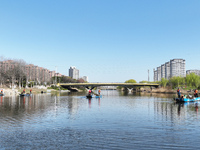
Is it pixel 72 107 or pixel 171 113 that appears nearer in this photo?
pixel 171 113

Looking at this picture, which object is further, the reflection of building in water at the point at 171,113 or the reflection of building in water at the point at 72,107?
the reflection of building in water at the point at 72,107

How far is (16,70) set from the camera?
116 metres

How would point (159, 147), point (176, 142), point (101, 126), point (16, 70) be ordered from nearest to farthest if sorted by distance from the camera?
1. point (159, 147)
2. point (176, 142)
3. point (101, 126)
4. point (16, 70)

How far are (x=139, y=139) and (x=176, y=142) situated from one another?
2865 millimetres

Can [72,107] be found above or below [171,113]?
below

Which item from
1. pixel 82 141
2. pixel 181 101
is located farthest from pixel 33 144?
pixel 181 101

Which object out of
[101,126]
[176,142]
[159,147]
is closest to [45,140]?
[101,126]

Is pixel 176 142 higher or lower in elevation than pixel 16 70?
lower

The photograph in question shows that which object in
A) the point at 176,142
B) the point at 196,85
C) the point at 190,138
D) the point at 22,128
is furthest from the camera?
the point at 196,85

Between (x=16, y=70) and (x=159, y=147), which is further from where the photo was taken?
(x=16, y=70)

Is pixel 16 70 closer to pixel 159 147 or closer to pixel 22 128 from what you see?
pixel 22 128

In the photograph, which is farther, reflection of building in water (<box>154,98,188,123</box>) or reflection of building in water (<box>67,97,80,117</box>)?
reflection of building in water (<box>67,97,80,117</box>)

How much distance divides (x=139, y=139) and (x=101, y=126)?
590cm

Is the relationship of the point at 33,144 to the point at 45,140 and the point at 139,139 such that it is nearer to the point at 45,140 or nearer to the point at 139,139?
the point at 45,140
